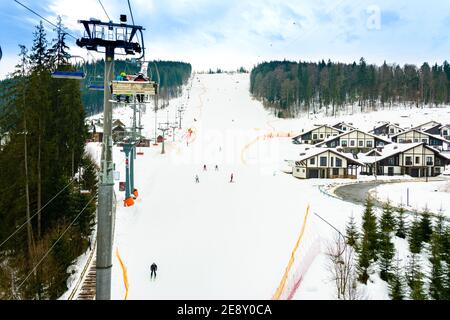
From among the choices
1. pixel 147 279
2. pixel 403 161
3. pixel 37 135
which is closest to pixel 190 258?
pixel 147 279

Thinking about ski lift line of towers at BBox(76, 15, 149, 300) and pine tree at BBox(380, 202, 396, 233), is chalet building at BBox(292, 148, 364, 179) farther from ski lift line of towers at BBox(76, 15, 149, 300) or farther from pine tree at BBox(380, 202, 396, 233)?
ski lift line of towers at BBox(76, 15, 149, 300)

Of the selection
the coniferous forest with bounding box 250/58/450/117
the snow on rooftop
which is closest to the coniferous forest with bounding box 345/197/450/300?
the snow on rooftop

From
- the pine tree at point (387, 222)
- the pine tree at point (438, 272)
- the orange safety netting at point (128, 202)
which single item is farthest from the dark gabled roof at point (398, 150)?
the orange safety netting at point (128, 202)

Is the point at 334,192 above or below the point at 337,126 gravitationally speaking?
below

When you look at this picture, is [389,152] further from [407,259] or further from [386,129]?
[407,259]
